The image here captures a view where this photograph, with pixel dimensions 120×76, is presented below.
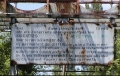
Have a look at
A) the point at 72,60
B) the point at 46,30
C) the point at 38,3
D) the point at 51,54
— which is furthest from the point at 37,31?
the point at 38,3

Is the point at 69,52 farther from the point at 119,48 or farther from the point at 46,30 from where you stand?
the point at 119,48

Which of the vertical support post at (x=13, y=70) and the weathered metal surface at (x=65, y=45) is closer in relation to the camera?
the weathered metal surface at (x=65, y=45)

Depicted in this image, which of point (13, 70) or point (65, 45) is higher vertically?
point (65, 45)

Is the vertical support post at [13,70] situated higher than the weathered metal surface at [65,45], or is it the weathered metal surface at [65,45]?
the weathered metal surface at [65,45]

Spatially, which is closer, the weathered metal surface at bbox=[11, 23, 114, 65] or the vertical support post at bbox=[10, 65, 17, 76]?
the weathered metal surface at bbox=[11, 23, 114, 65]

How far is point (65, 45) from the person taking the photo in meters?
8.32

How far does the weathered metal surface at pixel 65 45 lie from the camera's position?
8.23 m

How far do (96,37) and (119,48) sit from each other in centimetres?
147

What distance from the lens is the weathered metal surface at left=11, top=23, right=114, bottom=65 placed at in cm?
823

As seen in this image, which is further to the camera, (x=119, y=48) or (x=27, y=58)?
(x=119, y=48)

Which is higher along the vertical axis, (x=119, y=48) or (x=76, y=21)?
(x=76, y=21)

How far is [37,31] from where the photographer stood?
27.5 feet

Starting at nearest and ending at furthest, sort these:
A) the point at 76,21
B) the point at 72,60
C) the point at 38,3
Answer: the point at 72,60, the point at 76,21, the point at 38,3

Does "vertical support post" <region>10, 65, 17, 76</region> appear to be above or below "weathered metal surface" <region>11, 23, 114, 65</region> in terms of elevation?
below
